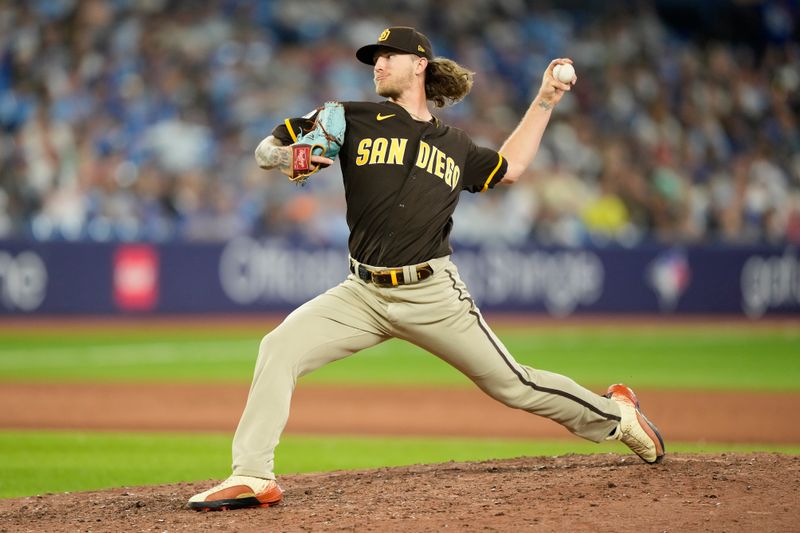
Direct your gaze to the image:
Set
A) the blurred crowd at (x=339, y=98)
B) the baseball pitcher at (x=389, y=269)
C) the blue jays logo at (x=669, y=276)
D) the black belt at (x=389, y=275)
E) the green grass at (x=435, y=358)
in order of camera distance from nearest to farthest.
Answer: the baseball pitcher at (x=389, y=269), the black belt at (x=389, y=275), the green grass at (x=435, y=358), the blurred crowd at (x=339, y=98), the blue jays logo at (x=669, y=276)

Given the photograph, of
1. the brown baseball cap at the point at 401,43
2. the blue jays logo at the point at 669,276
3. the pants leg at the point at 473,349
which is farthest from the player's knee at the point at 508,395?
the blue jays logo at the point at 669,276

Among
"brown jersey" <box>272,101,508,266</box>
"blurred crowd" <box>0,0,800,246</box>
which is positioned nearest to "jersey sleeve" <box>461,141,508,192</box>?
"brown jersey" <box>272,101,508,266</box>

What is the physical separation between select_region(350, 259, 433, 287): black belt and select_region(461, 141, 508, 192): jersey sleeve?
21.9 inches

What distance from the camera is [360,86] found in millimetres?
18688

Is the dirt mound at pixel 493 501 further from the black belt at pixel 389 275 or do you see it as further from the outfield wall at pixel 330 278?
the outfield wall at pixel 330 278

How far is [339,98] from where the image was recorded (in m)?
18.4

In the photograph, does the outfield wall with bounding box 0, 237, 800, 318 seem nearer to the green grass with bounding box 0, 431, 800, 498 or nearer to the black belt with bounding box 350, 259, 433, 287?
the green grass with bounding box 0, 431, 800, 498

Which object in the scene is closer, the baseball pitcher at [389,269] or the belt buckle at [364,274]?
the baseball pitcher at [389,269]

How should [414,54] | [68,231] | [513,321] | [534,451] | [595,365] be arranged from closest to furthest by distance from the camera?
[414,54]
[534,451]
[595,365]
[68,231]
[513,321]

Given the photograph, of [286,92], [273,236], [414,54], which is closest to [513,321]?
[273,236]

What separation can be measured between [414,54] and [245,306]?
12215 mm

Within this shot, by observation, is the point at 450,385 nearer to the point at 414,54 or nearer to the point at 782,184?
the point at 414,54

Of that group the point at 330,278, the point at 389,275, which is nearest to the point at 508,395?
the point at 389,275

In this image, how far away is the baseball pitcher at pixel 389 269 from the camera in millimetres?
5109
